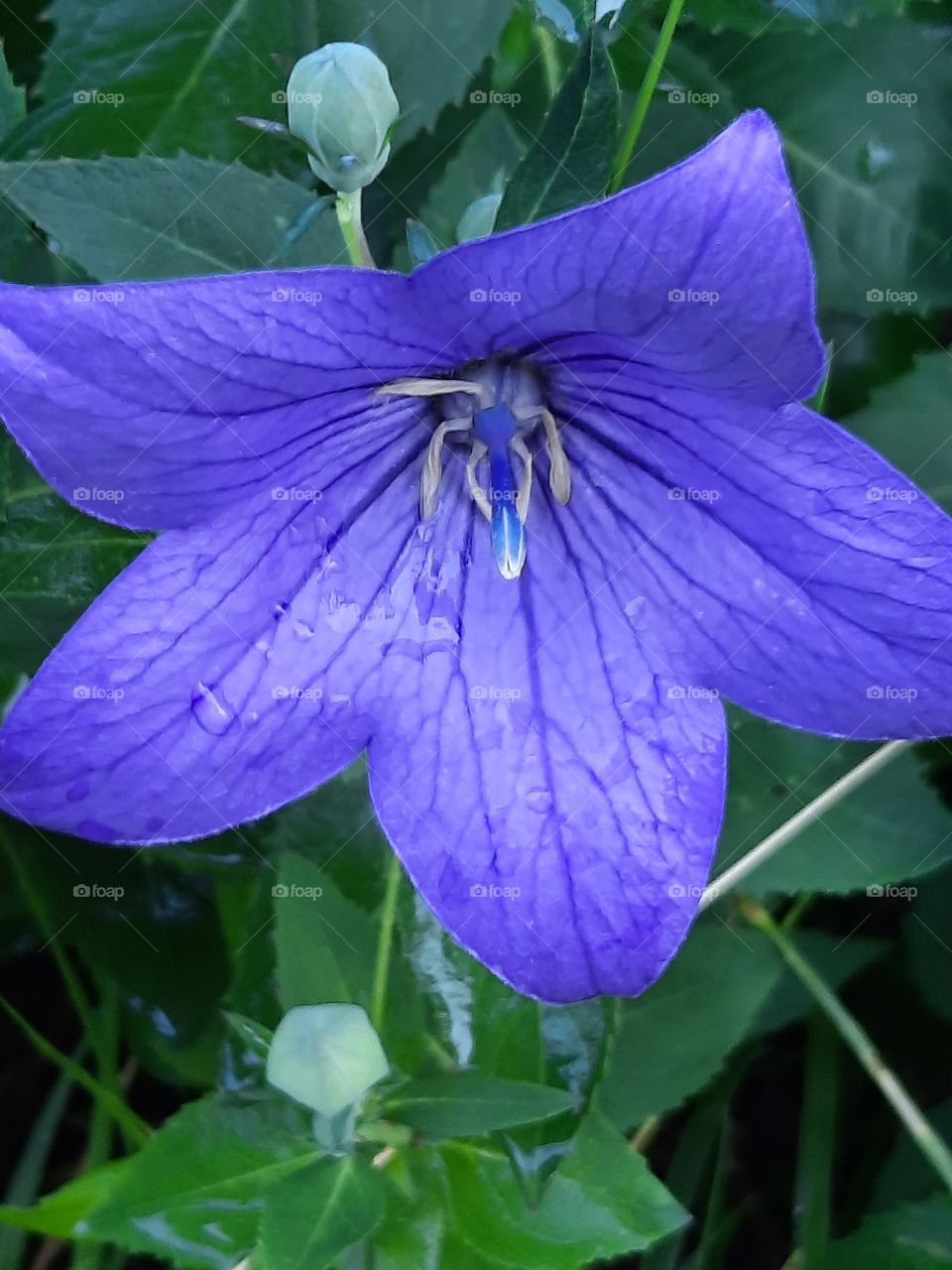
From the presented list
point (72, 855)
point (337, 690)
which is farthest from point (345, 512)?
point (72, 855)

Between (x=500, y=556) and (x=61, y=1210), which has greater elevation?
(x=500, y=556)

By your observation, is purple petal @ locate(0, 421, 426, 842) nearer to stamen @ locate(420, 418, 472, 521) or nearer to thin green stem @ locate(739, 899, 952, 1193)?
stamen @ locate(420, 418, 472, 521)

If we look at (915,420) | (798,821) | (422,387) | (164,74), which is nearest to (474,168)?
(164,74)

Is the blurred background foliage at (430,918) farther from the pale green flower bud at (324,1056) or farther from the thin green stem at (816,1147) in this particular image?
the pale green flower bud at (324,1056)

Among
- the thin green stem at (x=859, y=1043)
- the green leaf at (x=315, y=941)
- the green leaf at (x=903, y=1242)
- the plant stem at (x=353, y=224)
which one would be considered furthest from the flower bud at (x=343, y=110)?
Result: the green leaf at (x=903, y=1242)

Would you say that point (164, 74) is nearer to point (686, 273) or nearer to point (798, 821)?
point (686, 273)

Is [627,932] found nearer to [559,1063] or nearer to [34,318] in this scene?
[559,1063]

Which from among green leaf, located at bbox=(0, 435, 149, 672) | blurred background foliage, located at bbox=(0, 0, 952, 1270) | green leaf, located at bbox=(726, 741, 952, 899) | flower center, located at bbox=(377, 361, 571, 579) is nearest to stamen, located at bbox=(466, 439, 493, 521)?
flower center, located at bbox=(377, 361, 571, 579)

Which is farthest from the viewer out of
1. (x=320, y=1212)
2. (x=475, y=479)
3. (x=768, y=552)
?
(x=475, y=479)
